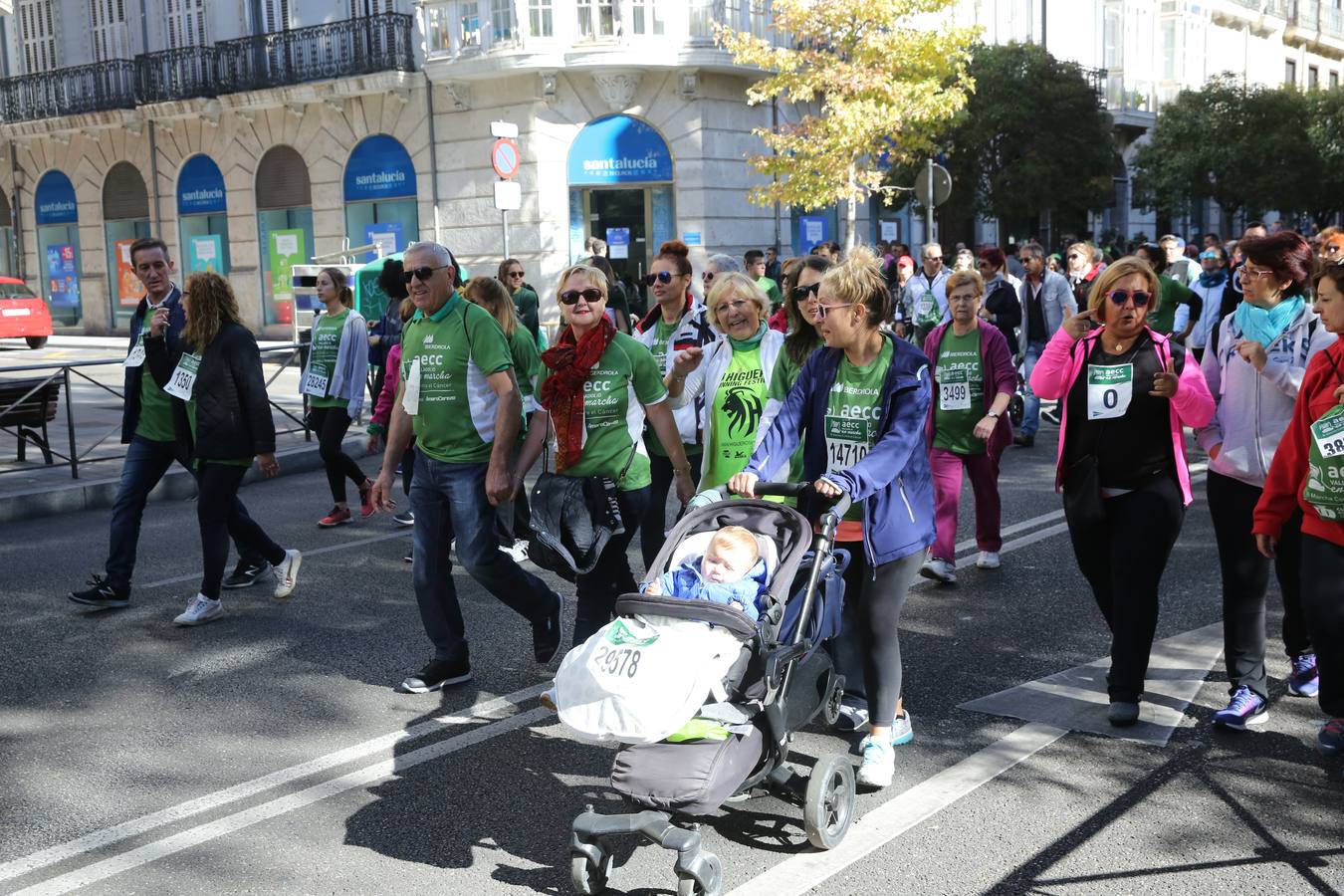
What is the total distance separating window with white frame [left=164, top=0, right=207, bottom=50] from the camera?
1193 inches

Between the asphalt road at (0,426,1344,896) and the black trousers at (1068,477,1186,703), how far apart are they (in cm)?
28

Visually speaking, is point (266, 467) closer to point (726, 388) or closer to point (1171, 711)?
point (726, 388)

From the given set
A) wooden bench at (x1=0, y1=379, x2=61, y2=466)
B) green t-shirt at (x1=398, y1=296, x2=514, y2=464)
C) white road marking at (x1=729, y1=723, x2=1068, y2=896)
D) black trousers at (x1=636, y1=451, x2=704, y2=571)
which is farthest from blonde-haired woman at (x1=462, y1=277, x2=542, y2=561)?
wooden bench at (x1=0, y1=379, x2=61, y2=466)

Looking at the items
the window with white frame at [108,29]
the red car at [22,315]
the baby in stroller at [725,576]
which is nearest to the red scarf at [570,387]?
the baby in stroller at [725,576]

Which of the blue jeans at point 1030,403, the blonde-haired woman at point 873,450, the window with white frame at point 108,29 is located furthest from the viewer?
the window with white frame at point 108,29

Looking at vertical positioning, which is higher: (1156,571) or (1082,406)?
(1082,406)

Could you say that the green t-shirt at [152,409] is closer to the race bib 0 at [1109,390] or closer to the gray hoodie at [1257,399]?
the race bib 0 at [1109,390]

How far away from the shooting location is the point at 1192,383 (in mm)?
5172

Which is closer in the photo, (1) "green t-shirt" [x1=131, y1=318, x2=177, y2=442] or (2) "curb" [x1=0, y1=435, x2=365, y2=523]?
(1) "green t-shirt" [x1=131, y1=318, x2=177, y2=442]

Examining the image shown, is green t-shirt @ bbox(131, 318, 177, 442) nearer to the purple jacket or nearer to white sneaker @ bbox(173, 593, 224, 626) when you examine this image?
white sneaker @ bbox(173, 593, 224, 626)

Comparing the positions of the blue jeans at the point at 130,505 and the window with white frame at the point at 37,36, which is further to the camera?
the window with white frame at the point at 37,36

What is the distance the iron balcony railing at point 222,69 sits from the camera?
26828 mm

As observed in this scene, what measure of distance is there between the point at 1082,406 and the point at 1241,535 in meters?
0.80

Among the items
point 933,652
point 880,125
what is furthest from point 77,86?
point 933,652
